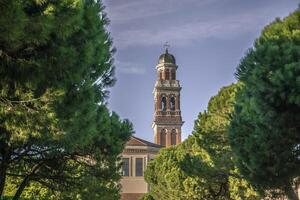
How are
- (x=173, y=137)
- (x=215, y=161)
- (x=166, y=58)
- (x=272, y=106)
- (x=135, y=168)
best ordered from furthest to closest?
1. (x=166, y=58)
2. (x=173, y=137)
3. (x=135, y=168)
4. (x=215, y=161)
5. (x=272, y=106)

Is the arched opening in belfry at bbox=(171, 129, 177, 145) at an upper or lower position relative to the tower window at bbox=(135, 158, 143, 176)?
upper

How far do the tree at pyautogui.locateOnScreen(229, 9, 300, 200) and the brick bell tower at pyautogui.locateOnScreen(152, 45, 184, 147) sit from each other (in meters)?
65.3

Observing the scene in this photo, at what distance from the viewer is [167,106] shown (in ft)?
255

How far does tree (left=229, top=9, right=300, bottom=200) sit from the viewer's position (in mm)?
10570

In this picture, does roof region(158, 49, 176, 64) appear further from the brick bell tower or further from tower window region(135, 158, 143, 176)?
tower window region(135, 158, 143, 176)

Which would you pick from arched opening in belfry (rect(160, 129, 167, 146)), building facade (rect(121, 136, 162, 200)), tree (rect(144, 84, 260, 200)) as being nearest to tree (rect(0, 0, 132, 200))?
tree (rect(144, 84, 260, 200))

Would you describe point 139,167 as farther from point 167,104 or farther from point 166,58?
point 166,58

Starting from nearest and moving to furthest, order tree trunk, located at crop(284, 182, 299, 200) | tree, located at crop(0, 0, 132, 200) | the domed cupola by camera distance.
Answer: tree, located at crop(0, 0, 132, 200), tree trunk, located at crop(284, 182, 299, 200), the domed cupola

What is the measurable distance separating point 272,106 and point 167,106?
67.0 m

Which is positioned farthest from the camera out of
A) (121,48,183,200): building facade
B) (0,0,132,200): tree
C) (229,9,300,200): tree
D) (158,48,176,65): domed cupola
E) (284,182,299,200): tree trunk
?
(158,48,176,65): domed cupola

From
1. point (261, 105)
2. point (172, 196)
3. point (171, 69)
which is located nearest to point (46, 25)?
point (261, 105)

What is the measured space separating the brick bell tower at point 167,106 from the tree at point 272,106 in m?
65.3

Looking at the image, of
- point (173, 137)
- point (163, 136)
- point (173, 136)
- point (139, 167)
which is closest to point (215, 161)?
point (139, 167)

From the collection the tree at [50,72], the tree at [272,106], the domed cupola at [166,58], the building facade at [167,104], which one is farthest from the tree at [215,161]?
the domed cupola at [166,58]
